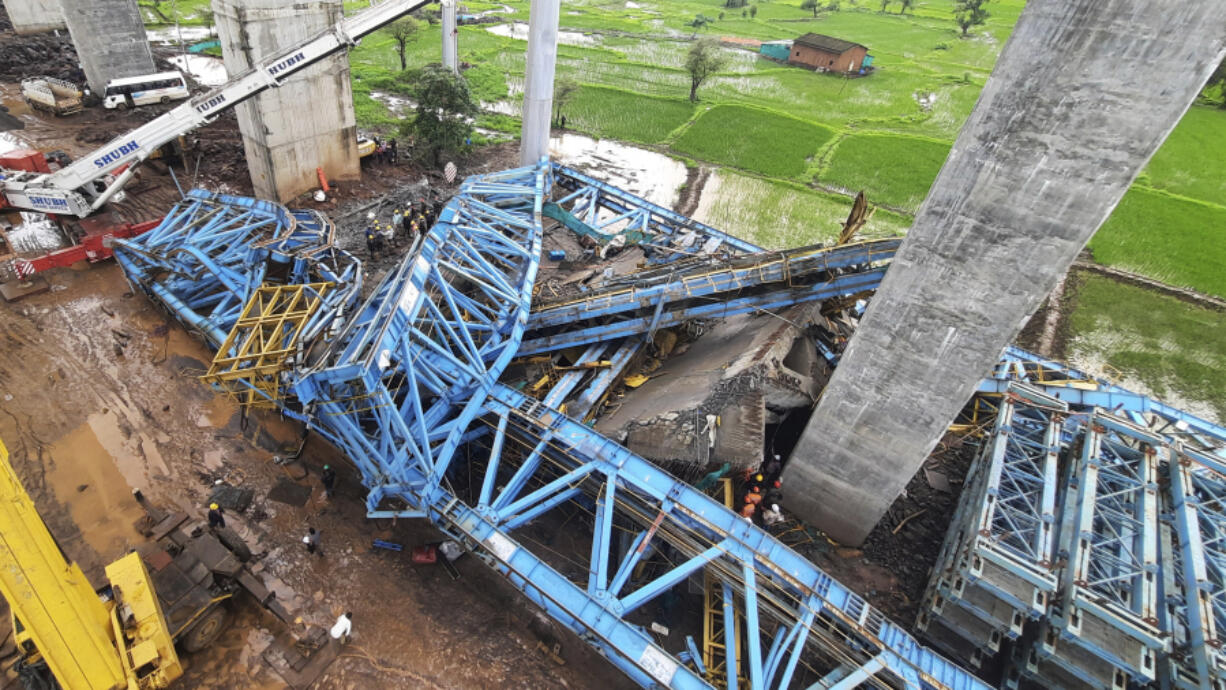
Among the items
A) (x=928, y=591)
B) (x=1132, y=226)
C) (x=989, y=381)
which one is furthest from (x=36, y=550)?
(x=1132, y=226)

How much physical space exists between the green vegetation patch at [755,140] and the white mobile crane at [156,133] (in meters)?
20.4

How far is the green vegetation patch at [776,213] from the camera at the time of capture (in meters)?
25.4

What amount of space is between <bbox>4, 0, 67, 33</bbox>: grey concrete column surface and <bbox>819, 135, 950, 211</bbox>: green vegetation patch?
5346 centimetres

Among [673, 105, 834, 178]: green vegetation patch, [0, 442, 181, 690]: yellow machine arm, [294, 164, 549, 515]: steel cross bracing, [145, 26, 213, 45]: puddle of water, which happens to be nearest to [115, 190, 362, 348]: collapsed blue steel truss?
[294, 164, 549, 515]: steel cross bracing

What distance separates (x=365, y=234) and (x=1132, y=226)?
3644 centimetres

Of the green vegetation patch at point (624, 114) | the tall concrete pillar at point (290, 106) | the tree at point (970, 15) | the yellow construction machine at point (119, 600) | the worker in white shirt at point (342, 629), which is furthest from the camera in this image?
the tree at point (970, 15)

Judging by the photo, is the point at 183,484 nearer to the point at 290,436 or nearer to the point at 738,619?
the point at 290,436

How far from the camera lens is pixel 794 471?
12.5m

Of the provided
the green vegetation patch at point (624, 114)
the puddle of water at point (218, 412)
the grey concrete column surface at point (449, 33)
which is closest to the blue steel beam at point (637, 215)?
the puddle of water at point (218, 412)

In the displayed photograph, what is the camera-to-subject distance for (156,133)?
1908 centimetres

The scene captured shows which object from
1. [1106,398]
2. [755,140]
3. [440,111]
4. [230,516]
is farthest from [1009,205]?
[755,140]

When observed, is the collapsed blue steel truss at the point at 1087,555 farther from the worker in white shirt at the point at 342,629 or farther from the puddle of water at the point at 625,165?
the puddle of water at the point at 625,165

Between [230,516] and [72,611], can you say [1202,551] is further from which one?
[230,516]

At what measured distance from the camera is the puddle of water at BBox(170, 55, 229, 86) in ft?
118
